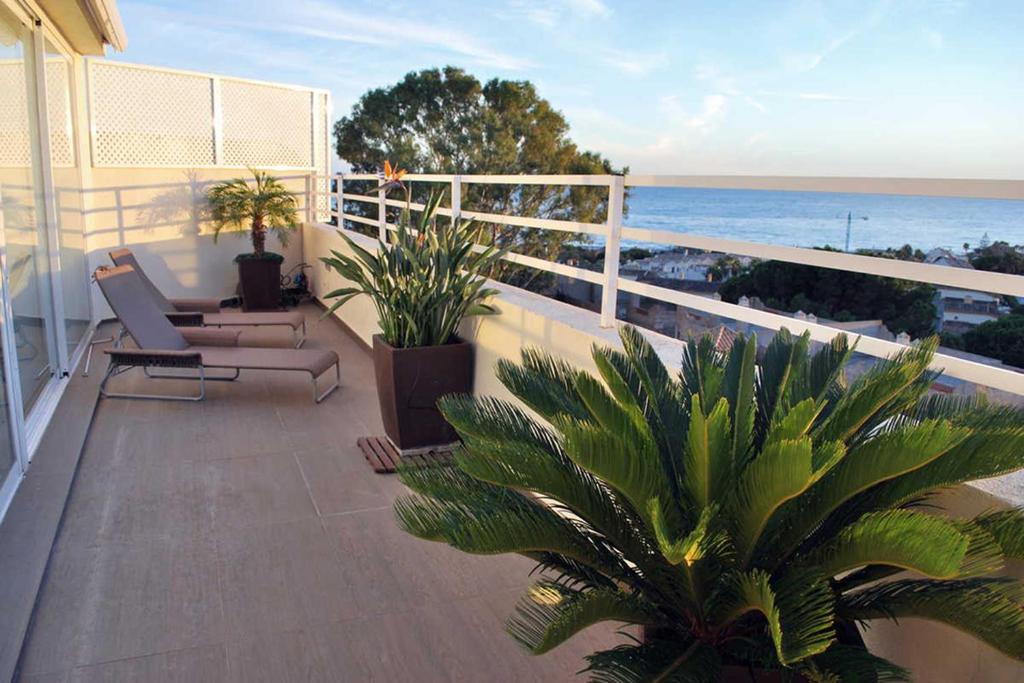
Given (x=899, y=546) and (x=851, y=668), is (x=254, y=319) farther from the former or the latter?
(x=899, y=546)

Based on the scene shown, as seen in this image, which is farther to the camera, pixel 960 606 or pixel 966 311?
pixel 966 311

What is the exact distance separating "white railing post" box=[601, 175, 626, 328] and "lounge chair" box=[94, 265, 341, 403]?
2.66 m

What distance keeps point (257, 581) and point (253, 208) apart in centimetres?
691

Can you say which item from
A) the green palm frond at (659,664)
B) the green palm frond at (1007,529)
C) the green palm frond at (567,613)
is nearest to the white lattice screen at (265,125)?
the green palm frond at (567,613)

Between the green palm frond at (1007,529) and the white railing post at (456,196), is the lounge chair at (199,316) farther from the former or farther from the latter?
the green palm frond at (1007,529)

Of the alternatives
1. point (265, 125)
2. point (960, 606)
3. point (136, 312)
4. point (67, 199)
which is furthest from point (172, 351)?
point (265, 125)

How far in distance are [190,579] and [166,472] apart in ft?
4.34

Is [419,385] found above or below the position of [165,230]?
below

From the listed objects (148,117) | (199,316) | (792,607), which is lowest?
(199,316)

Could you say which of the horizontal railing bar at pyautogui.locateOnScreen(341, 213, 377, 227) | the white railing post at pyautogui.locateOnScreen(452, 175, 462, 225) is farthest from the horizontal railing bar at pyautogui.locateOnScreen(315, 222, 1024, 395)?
the horizontal railing bar at pyautogui.locateOnScreen(341, 213, 377, 227)

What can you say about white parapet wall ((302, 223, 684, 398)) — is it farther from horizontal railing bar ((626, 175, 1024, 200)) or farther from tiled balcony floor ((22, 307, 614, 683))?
tiled balcony floor ((22, 307, 614, 683))

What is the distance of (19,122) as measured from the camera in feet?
15.9

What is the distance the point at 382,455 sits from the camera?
456cm

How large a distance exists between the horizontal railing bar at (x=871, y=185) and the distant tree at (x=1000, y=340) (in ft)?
4.55
